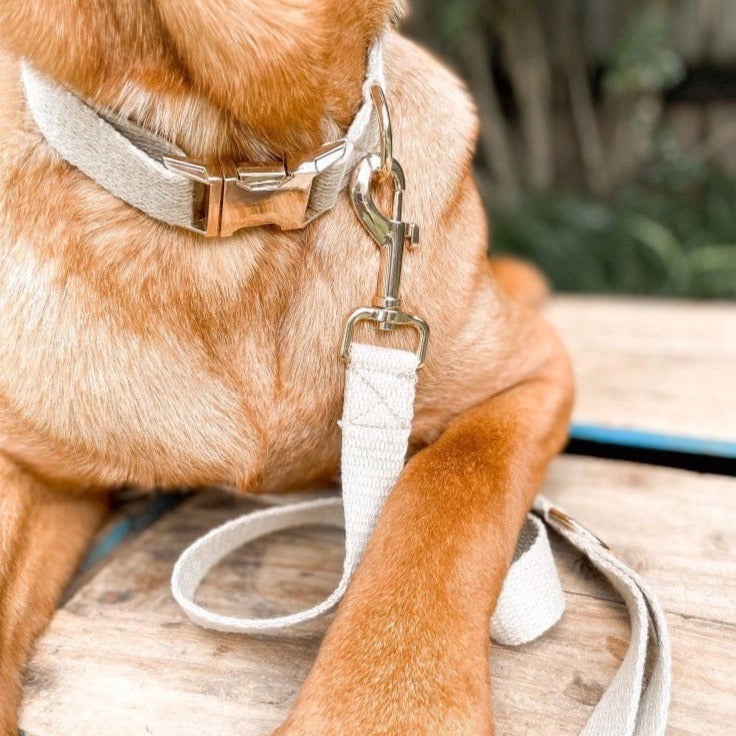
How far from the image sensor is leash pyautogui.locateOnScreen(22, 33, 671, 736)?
85 centimetres

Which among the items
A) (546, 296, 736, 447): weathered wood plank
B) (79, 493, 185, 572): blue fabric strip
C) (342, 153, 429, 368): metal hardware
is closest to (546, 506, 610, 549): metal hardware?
(342, 153, 429, 368): metal hardware

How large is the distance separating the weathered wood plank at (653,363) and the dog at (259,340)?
0.46m

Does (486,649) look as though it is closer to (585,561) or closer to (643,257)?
(585,561)

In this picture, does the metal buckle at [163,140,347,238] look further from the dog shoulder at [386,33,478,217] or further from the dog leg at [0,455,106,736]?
the dog leg at [0,455,106,736]

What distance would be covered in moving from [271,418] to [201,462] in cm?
11

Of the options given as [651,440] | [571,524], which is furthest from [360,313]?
[651,440]

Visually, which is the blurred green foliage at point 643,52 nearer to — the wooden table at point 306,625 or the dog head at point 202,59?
the wooden table at point 306,625

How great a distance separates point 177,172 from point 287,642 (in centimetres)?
59

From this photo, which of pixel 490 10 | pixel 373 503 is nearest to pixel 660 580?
pixel 373 503

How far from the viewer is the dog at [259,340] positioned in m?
0.79

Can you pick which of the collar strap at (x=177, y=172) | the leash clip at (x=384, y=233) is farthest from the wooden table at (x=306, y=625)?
the collar strap at (x=177, y=172)

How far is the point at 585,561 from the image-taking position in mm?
1106

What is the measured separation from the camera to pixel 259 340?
0.97m

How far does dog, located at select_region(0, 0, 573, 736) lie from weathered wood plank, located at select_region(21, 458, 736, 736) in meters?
0.08
